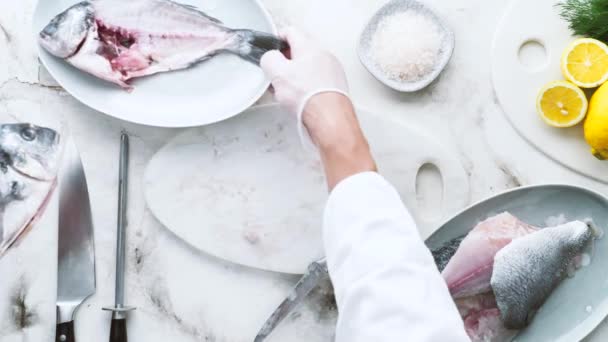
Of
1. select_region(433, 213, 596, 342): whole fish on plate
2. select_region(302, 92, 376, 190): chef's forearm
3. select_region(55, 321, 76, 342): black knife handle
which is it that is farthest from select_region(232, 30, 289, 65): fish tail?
select_region(55, 321, 76, 342): black knife handle

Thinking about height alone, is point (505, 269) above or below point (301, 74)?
below


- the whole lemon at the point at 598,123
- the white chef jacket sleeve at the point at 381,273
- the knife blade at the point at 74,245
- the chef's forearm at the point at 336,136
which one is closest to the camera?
the white chef jacket sleeve at the point at 381,273

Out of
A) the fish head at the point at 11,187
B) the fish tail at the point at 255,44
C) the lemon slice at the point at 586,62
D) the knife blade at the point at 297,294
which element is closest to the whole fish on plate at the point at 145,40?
the fish tail at the point at 255,44

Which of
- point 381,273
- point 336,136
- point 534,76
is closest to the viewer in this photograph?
point 381,273

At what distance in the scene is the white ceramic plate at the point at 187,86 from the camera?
1172mm

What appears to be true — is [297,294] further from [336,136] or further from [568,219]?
[568,219]

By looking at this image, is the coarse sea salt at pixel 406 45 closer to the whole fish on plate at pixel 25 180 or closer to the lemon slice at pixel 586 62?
the lemon slice at pixel 586 62

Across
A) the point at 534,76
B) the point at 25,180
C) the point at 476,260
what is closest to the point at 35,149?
the point at 25,180

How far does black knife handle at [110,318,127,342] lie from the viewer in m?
1.16

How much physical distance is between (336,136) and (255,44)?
0.28 metres

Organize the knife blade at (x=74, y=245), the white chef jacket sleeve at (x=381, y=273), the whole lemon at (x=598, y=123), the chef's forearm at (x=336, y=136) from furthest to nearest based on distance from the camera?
the knife blade at (x=74, y=245) < the whole lemon at (x=598, y=123) < the chef's forearm at (x=336, y=136) < the white chef jacket sleeve at (x=381, y=273)

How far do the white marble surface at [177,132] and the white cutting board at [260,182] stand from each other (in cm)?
4

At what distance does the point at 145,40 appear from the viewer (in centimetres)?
119

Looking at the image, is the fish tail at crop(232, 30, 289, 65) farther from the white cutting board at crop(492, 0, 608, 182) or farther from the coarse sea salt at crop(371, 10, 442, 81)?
the white cutting board at crop(492, 0, 608, 182)
